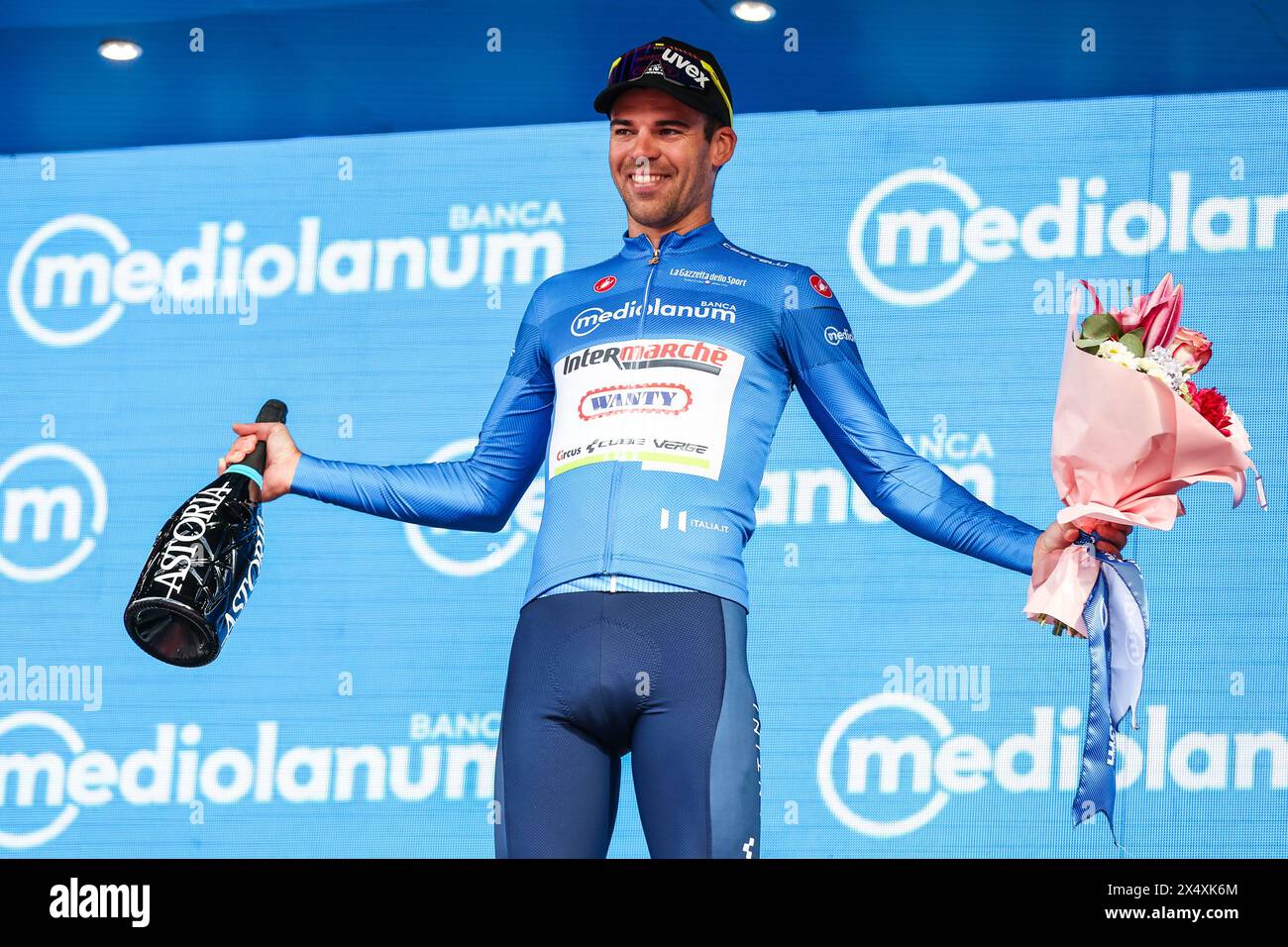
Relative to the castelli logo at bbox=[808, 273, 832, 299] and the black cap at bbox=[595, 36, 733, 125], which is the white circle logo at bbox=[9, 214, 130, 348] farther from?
the castelli logo at bbox=[808, 273, 832, 299]

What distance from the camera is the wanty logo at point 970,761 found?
422cm

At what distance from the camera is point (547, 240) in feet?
15.5

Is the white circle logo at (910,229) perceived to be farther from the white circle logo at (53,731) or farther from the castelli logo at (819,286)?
the white circle logo at (53,731)

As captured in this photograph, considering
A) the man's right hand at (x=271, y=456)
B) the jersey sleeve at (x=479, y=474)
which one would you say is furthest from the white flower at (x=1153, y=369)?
the man's right hand at (x=271, y=456)

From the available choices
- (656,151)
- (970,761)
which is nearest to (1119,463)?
(656,151)

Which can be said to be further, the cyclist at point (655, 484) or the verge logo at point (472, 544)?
the verge logo at point (472, 544)

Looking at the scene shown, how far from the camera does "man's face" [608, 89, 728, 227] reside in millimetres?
3008

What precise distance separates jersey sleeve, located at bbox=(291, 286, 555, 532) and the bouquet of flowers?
923mm

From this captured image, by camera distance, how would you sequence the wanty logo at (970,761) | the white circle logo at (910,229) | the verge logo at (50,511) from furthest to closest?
the verge logo at (50,511) < the white circle logo at (910,229) < the wanty logo at (970,761)

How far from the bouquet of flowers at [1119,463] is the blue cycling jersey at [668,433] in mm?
122

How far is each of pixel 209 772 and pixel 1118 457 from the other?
290 centimetres

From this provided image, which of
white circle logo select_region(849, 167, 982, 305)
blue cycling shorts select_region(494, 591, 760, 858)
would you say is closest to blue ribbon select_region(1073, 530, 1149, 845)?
blue cycling shorts select_region(494, 591, 760, 858)
